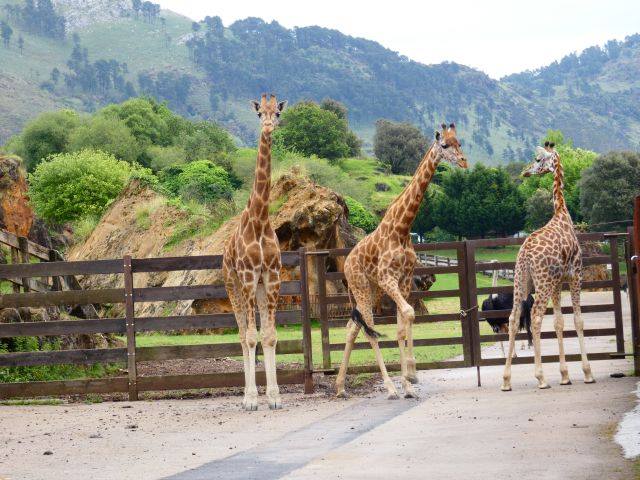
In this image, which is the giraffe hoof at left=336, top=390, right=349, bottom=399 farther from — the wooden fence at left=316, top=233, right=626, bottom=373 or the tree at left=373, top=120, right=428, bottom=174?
the tree at left=373, top=120, right=428, bottom=174

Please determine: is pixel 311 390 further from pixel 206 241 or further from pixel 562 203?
pixel 206 241

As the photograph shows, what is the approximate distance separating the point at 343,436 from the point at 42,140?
11178 cm

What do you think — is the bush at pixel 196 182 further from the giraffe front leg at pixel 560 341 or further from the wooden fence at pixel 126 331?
the giraffe front leg at pixel 560 341

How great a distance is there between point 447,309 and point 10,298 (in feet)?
80.1

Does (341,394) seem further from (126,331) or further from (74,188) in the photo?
(74,188)

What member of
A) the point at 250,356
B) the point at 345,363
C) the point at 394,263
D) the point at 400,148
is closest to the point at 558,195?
the point at 394,263

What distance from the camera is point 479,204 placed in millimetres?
98750

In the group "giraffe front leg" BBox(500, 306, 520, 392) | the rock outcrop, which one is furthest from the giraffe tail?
Answer: the rock outcrop

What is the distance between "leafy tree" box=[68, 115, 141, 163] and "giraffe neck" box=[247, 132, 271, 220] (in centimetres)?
8828

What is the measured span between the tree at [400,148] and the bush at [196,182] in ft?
279

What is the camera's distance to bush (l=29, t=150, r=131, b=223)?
228 feet

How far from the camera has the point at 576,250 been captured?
42.9 feet

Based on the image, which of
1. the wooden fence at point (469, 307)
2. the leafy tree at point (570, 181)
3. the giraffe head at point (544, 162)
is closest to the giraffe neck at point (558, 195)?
the giraffe head at point (544, 162)

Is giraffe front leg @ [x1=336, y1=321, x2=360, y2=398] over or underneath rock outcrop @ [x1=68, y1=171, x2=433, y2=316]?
underneath
